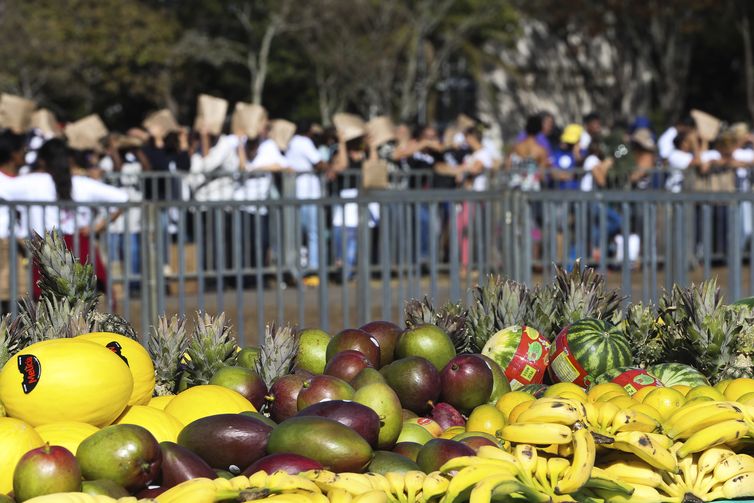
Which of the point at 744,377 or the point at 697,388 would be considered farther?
the point at 744,377

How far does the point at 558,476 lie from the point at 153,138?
43.3 feet

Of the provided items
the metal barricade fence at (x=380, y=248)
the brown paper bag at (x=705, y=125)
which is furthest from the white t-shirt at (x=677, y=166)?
the metal barricade fence at (x=380, y=248)

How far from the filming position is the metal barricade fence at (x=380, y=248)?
9.70 meters

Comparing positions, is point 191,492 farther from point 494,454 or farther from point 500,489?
point 494,454

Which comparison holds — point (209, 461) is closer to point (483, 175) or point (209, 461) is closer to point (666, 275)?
point (666, 275)

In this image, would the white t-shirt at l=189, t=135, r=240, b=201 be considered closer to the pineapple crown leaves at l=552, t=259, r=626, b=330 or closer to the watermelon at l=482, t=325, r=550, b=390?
the pineapple crown leaves at l=552, t=259, r=626, b=330

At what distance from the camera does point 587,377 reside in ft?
17.4

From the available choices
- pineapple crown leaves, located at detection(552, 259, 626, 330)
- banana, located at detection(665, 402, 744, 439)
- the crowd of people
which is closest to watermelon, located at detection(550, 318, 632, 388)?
pineapple crown leaves, located at detection(552, 259, 626, 330)

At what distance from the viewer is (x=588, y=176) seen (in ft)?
56.1

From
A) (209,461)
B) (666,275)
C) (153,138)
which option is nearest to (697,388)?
(209,461)

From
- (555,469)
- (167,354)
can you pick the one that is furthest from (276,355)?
(555,469)

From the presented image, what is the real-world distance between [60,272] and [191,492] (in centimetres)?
196

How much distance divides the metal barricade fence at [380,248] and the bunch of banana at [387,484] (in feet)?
18.2

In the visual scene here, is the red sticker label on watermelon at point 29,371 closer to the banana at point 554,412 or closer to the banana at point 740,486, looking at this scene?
the banana at point 554,412
